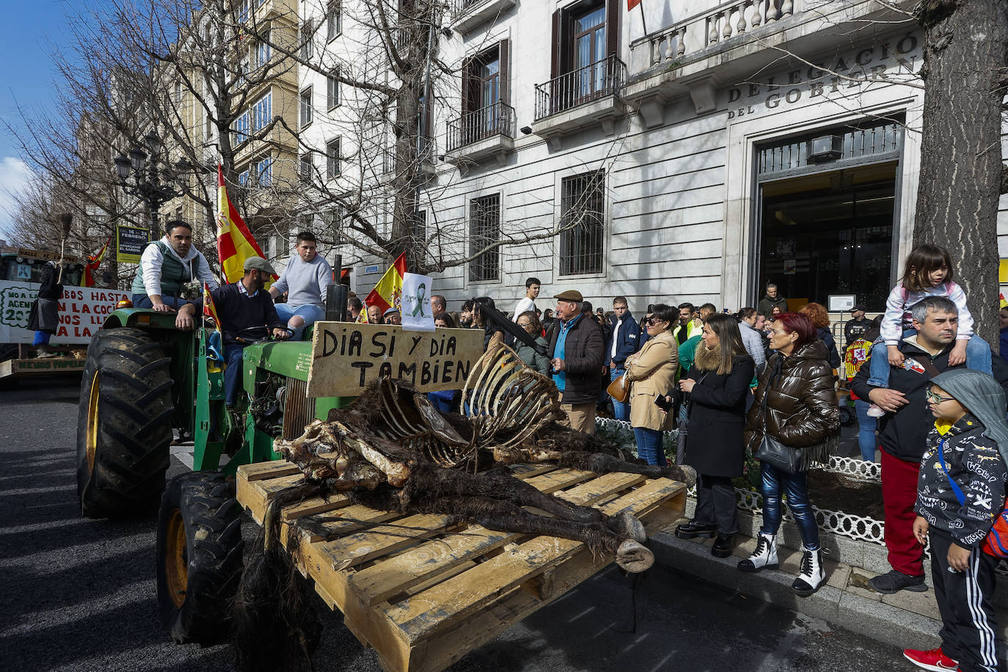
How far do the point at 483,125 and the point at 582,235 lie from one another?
5.03 metres

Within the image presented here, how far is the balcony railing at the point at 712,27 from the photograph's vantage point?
1032 centimetres

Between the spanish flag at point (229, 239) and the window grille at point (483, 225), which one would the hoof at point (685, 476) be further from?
the window grille at point (483, 225)

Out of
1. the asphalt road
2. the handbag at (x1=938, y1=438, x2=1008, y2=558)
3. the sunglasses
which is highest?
the sunglasses

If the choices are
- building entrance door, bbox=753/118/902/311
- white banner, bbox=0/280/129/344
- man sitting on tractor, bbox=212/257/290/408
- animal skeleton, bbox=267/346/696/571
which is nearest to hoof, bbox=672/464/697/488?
animal skeleton, bbox=267/346/696/571

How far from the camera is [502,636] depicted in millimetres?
3041

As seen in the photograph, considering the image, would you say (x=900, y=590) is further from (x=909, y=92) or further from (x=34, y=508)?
(x=909, y=92)

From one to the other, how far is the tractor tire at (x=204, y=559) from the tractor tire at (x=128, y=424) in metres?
1.19

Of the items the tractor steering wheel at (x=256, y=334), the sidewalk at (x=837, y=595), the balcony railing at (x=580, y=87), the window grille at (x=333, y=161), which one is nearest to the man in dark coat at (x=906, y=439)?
the sidewalk at (x=837, y=595)

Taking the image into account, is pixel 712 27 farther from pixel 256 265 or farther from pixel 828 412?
pixel 256 265

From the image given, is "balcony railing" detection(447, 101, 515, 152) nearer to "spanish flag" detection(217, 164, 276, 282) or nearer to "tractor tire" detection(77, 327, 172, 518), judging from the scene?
"spanish flag" detection(217, 164, 276, 282)

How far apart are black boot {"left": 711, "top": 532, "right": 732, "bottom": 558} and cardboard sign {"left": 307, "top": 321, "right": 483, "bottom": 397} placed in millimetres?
2239

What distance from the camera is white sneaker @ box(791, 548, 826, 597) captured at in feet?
11.2

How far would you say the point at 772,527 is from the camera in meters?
3.78

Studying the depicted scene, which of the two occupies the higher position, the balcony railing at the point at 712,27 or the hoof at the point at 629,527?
the balcony railing at the point at 712,27
